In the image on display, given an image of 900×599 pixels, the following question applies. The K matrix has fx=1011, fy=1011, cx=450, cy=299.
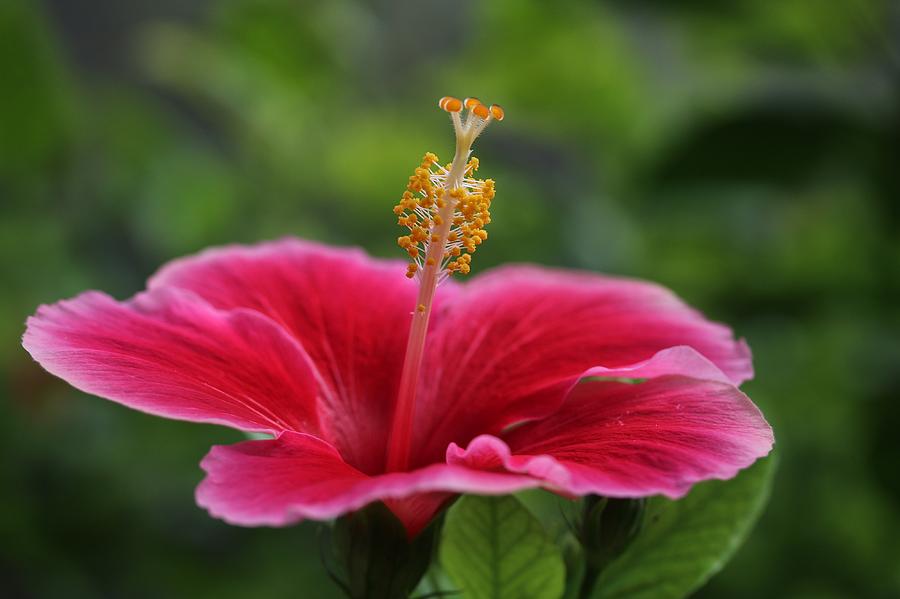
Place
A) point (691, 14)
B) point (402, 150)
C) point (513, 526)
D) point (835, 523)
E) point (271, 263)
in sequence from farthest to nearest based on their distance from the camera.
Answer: point (402, 150) → point (835, 523) → point (691, 14) → point (271, 263) → point (513, 526)

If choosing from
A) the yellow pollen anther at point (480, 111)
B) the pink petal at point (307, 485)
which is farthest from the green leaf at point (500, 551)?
the yellow pollen anther at point (480, 111)

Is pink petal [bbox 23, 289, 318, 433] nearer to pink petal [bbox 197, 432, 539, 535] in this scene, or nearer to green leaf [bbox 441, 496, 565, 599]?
pink petal [bbox 197, 432, 539, 535]

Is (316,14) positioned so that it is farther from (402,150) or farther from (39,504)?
(39,504)

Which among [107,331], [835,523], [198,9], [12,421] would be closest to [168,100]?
[198,9]

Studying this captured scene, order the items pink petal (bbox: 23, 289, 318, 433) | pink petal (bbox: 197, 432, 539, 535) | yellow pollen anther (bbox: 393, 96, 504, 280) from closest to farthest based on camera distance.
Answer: pink petal (bbox: 197, 432, 539, 535), pink petal (bbox: 23, 289, 318, 433), yellow pollen anther (bbox: 393, 96, 504, 280)

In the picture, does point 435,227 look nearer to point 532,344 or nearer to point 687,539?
point 532,344

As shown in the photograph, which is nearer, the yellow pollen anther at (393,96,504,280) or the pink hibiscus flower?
the pink hibiscus flower

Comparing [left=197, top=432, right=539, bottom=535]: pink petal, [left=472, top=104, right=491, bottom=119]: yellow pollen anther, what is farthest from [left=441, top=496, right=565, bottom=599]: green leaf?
[left=472, top=104, right=491, bottom=119]: yellow pollen anther

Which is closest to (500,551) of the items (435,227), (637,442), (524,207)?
(637,442)
